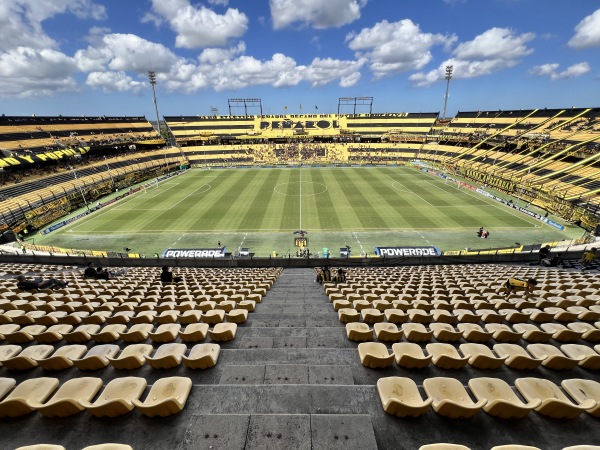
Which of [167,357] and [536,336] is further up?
[167,357]

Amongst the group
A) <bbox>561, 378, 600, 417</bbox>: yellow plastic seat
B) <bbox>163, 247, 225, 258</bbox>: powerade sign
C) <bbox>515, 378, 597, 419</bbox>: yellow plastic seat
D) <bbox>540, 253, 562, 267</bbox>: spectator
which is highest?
<bbox>515, 378, 597, 419</bbox>: yellow plastic seat

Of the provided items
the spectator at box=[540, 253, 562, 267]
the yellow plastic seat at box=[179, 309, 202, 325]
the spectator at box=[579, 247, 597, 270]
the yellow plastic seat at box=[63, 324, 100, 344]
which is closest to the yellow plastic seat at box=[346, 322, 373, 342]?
the yellow plastic seat at box=[179, 309, 202, 325]

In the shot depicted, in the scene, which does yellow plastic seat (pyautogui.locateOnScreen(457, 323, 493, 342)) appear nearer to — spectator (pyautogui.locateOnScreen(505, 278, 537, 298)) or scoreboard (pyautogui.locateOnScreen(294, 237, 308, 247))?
spectator (pyautogui.locateOnScreen(505, 278, 537, 298))

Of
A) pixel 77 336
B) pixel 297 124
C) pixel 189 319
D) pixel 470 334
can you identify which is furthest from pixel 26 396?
pixel 297 124

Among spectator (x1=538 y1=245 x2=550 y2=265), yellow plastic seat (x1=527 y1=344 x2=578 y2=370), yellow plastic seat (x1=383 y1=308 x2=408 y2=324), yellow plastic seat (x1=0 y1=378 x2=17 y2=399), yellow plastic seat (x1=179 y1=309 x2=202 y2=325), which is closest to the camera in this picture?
yellow plastic seat (x1=0 y1=378 x2=17 y2=399)

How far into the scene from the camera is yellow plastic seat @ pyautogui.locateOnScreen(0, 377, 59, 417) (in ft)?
14.6

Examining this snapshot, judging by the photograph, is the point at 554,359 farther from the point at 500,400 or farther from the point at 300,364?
the point at 300,364

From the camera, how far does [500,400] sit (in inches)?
173

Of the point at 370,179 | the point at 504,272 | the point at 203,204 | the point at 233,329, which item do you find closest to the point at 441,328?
the point at 233,329

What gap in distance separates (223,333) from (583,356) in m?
7.99

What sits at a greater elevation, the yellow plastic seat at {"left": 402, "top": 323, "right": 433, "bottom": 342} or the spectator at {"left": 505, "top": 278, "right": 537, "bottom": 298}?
the yellow plastic seat at {"left": 402, "top": 323, "right": 433, "bottom": 342}

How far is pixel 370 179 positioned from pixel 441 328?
57374mm

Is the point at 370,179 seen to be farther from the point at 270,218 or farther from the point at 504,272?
the point at 504,272

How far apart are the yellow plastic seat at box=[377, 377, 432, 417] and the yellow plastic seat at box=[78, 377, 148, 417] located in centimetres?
406
